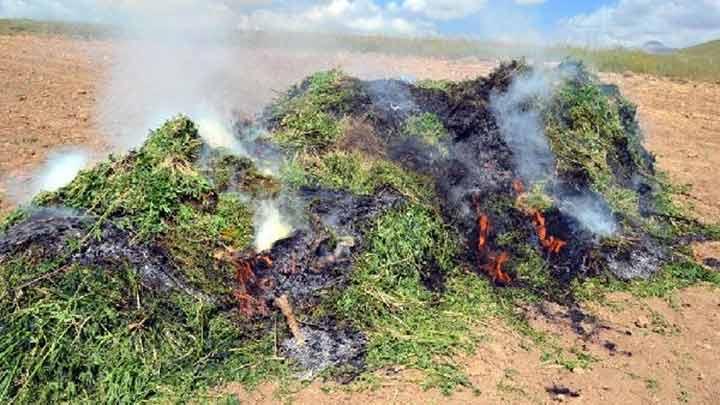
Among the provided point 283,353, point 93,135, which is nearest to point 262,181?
point 283,353

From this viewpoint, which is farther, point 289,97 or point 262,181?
point 289,97

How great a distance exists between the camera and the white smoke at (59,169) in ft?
21.8

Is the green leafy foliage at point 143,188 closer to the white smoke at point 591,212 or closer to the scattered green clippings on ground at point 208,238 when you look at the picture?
the scattered green clippings on ground at point 208,238

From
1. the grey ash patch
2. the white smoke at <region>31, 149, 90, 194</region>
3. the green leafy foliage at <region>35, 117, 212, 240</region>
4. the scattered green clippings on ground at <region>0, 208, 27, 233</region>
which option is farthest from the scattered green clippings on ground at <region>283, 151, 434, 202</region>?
the white smoke at <region>31, 149, 90, 194</region>

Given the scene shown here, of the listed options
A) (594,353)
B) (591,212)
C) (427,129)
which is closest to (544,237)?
(591,212)

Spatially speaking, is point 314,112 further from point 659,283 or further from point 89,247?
point 659,283

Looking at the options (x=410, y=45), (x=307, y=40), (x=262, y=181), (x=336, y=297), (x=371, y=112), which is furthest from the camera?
(x=410, y=45)

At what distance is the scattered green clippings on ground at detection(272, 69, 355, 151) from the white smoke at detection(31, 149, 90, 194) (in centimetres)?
229

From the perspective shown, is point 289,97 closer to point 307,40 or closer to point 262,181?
point 262,181

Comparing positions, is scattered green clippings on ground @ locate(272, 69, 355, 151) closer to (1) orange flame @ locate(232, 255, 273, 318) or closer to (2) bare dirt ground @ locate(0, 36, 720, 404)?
(1) orange flame @ locate(232, 255, 273, 318)

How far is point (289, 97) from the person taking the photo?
290 inches

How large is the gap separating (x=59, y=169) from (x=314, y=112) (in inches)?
135

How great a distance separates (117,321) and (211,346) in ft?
2.14

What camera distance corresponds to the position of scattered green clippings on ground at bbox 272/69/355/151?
6.05 metres
